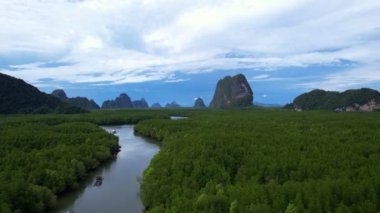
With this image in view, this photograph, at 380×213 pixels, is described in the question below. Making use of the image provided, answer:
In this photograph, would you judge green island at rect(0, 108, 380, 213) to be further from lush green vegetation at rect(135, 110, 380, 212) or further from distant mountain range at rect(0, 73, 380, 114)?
distant mountain range at rect(0, 73, 380, 114)

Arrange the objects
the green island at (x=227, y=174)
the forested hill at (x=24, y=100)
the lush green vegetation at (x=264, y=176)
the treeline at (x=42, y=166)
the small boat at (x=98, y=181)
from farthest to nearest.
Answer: the forested hill at (x=24, y=100), the small boat at (x=98, y=181), the treeline at (x=42, y=166), the green island at (x=227, y=174), the lush green vegetation at (x=264, y=176)

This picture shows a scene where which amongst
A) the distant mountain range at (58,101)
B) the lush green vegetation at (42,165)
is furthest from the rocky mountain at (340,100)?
the lush green vegetation at (42,165)

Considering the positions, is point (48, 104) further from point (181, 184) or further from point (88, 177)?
point (181, 184)

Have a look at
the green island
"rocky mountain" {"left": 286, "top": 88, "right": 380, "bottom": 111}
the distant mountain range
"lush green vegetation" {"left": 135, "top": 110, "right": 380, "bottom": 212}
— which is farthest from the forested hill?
"lush green vegetation" {"left": 135, "top": 110, "right": 380, "bottom": 212}

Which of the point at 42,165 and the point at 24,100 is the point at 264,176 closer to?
the point at 42,165

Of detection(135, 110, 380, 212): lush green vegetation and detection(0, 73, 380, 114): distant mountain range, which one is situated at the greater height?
detection(0, 73, 380, 114): distant mountain range

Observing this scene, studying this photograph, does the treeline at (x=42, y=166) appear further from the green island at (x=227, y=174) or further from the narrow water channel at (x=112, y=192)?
the narrow water channel at (x=112, y=192)
